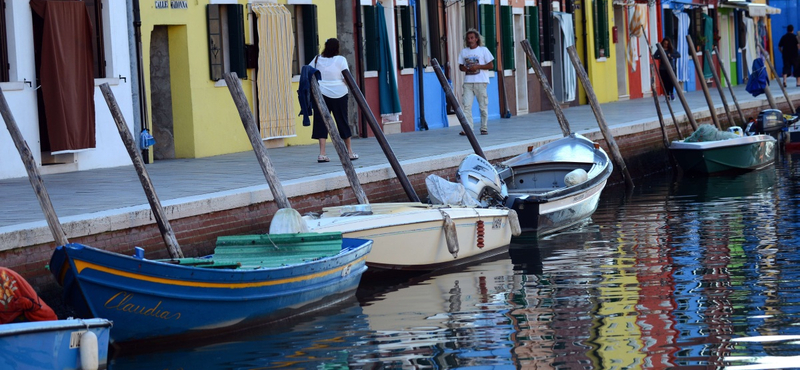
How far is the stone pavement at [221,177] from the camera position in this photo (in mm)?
11094

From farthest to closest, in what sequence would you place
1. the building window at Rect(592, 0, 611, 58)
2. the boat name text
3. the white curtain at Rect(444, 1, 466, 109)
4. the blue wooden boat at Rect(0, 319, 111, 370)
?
the building window at Rect(592, 0, 611, 58)
the white curtain at Rect(444, 1, 466, 109)
the boat name text
the blue wooden boat at Rect(0, 319, 111, 370)

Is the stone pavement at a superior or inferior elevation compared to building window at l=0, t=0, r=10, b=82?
inferior

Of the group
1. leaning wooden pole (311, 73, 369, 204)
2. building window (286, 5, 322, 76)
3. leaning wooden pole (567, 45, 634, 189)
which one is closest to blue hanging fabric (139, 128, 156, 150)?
leaning wooden pole (311, 73, 369, 204)

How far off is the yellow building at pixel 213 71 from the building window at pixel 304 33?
0.29 metres

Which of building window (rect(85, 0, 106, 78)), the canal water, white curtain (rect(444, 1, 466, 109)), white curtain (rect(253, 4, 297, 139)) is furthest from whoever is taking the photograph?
white curtain (rect(444, 1, 466, 109))

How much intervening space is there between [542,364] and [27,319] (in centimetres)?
308

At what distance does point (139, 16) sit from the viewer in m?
17.0

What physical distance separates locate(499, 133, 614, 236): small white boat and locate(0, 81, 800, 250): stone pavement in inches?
30.9

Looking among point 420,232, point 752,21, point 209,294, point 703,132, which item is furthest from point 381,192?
point 752,21

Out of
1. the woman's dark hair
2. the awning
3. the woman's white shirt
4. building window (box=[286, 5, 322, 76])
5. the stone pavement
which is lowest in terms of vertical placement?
the stone pavement

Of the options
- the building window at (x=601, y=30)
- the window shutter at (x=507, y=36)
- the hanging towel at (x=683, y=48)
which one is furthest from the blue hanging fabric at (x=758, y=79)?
the hanging towel at (x=683, y=48)

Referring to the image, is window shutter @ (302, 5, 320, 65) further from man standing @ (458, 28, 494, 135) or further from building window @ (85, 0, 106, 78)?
building window @ (85, 0, 106, 78)

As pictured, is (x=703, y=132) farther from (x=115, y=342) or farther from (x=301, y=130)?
(x=115, y=342)

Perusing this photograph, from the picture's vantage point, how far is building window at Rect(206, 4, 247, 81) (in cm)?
1834
